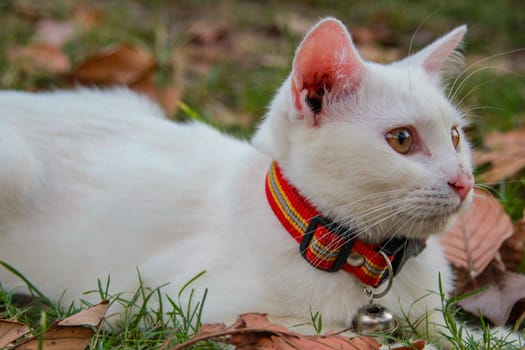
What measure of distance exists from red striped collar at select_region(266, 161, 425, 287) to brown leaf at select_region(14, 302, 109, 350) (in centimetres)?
51

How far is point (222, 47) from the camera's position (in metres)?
4.48

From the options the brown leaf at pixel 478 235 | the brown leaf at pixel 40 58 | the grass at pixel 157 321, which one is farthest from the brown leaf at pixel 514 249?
the brown leaf at pixel 40 58

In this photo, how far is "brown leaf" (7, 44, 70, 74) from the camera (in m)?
3.29

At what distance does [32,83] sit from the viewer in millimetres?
3246

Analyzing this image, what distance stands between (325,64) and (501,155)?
143 cm

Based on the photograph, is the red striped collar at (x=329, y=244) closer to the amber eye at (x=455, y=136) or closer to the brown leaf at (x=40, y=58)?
the amber eye at (x=455, y=136)

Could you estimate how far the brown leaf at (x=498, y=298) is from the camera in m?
1.82

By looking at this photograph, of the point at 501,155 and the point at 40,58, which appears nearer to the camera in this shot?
the point at 501,155

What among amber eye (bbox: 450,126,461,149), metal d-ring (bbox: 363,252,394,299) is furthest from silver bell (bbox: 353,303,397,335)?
amber eye (bbox: 450,126,461,149)

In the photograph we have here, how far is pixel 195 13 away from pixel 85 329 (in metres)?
4.24

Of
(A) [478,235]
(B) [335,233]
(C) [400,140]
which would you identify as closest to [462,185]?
(C) [400,140]

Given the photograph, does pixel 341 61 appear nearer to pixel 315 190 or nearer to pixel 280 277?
pixel 315 190

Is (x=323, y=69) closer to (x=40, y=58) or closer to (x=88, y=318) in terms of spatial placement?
(x=88, y=318)

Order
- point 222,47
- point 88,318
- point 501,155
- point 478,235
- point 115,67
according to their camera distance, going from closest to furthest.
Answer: point 88,318, point 478,235, point 501,155, point 115,67, point 222,47
